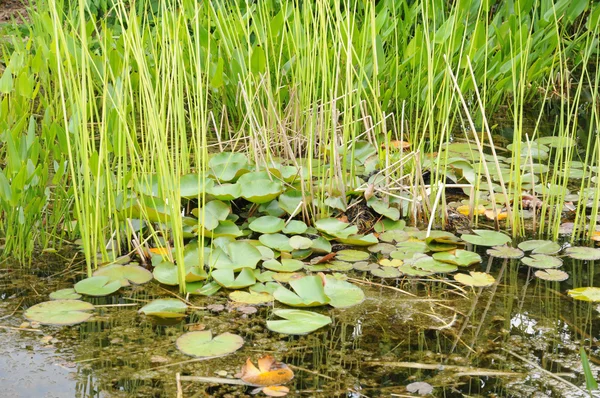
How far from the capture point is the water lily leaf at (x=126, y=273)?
5.36 ft

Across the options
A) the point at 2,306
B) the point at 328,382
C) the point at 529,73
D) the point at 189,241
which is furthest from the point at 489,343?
the point at 529,73

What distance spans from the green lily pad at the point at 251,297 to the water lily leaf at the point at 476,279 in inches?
17.4

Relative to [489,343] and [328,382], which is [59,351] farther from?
[489,343]

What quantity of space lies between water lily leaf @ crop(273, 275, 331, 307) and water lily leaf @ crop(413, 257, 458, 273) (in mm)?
295

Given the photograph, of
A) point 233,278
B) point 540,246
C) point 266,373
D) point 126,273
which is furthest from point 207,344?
point 540,246

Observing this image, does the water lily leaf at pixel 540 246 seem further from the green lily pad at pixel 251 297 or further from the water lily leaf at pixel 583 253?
the green lily pad at pixel 251 297

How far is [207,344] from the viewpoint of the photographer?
54.1 inches

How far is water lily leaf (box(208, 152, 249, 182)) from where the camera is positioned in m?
2.02

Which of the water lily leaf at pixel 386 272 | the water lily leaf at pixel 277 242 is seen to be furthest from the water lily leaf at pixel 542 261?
the water lily leaf at pixel 277 242

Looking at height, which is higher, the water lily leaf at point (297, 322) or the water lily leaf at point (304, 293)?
the water lily leaf at point (304, 293)

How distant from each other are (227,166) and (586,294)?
0.99 metres

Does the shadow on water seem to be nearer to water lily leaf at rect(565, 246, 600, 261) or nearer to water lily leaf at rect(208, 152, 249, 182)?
water lily leaf at rect(565, 246, 600, 261)

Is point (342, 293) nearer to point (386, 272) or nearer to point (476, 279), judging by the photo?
point (386, 272)

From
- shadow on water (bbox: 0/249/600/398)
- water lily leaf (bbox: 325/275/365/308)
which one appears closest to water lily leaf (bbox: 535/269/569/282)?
shadow on water (bbox: 0/249/600/398)
